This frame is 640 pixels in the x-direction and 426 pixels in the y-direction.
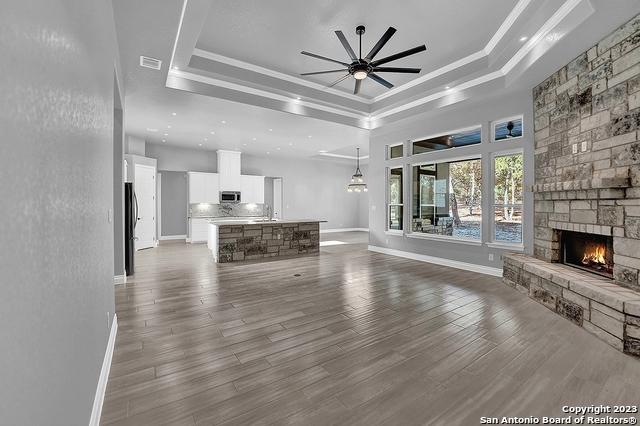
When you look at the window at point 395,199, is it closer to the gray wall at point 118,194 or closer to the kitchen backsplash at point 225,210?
the kitchen backsplash at point 225,210

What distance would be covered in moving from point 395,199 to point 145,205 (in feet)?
22.6

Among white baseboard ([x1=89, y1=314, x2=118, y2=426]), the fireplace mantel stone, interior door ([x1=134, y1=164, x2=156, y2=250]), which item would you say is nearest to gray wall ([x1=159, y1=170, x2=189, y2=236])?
interior door ([x1=134, y1=164, x2=156, y2=250])

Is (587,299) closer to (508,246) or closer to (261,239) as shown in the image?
(508,246)

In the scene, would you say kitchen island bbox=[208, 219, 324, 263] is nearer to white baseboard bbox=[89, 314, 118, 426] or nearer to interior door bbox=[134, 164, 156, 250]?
interior door bbox=[134, 164, 156, 250]

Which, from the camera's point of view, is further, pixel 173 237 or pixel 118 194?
pixel 173 237

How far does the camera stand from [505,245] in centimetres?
551

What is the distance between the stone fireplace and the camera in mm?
3115

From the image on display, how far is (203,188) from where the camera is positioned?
9.95m

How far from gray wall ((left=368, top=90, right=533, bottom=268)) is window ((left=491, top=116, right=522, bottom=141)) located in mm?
125

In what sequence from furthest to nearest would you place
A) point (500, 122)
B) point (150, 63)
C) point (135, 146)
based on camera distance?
point (135, 146), point (500, 122), point (150, 63)

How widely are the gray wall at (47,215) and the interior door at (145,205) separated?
713 cm

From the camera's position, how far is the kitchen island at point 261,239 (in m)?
6.76

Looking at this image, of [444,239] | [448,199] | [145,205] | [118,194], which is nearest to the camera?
[118,194]

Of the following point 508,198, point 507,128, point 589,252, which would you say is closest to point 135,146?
point 507,128
